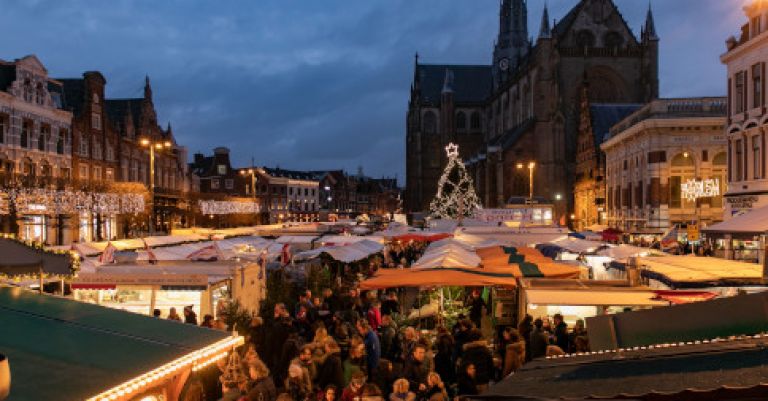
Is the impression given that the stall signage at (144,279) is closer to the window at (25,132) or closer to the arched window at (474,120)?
the window at (25,132)

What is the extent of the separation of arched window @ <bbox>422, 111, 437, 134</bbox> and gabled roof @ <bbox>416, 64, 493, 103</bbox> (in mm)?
2000

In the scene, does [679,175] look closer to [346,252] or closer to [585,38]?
[346,252]

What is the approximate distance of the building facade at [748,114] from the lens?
2652cm

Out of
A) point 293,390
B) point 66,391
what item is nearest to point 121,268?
point 293,390

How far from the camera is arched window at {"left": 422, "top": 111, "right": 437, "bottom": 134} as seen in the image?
107 m

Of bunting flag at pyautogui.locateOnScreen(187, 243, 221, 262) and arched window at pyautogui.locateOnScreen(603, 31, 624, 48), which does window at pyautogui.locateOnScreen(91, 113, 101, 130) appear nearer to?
bunting flag at pyautogui.locateOnScreen(187, 243, 221, 262)

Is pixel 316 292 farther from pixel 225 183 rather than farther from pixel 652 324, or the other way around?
pixel 225 183

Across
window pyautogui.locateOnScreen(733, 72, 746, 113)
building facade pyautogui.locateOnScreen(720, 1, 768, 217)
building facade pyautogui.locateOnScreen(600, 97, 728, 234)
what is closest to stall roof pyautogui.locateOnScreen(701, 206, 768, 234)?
building facade pyautogui.locateOnScreen(720, 1, 768, 217)

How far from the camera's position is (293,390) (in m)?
9.23

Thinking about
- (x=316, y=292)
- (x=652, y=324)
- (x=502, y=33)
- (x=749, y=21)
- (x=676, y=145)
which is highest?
(x=502, y=33)

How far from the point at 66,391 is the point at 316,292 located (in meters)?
15.6

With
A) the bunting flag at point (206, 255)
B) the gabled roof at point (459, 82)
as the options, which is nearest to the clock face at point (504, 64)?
the gabled roof at point (459, 82)

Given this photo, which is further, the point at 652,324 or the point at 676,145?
the point at 676,145

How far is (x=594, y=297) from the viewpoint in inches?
502
